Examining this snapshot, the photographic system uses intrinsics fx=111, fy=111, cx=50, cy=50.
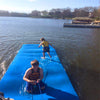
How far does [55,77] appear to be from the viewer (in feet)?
15.1

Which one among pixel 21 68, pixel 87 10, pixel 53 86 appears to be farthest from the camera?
pixel 87 10

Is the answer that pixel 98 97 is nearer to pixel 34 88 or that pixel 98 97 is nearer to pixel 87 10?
pixel 34 88

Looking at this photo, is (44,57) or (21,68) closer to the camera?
(21,68)

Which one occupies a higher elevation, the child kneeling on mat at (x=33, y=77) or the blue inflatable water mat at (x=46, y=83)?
the child kneeling on mat at (x=33, y=77)

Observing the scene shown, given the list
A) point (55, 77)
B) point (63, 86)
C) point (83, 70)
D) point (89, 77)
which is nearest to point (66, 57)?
point (83, 70)

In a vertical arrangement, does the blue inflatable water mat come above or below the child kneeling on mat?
below

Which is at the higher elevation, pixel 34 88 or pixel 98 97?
pixel 34 88

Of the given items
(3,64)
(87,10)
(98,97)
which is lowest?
(98,97)

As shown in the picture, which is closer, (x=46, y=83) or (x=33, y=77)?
(x=33, y=77)

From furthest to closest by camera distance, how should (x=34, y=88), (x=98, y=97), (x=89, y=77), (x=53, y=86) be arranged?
(x=89, y=77) → (x=98, y=97) → (x=53, y=86) → (x=34, y=88)

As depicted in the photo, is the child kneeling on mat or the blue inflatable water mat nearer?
the child kneeling on mat

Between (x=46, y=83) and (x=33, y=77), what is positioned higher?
(x=33, y=77)

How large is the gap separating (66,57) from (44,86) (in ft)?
14.2

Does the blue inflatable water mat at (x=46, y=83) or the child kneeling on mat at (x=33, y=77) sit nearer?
the child kneeling on mat at (x=33, y=77)
